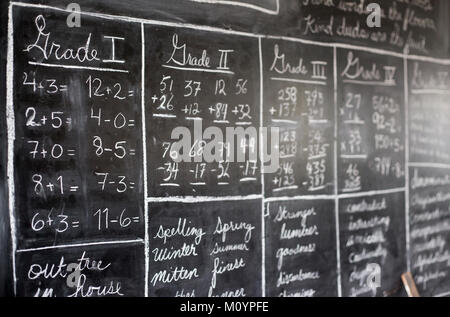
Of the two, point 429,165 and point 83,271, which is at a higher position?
point 429,165

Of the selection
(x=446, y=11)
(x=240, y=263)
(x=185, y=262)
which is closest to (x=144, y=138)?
(x=185, y=262)

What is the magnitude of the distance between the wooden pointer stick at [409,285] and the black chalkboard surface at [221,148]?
39mm

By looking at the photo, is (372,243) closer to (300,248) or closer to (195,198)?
(300,248)

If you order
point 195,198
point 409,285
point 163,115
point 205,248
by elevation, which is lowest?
point 409,285

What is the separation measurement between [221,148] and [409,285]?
146 cm

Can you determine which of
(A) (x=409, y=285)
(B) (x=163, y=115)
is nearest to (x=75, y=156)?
(B) (x=163, y=115)

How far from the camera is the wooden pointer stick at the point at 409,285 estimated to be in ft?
9.44

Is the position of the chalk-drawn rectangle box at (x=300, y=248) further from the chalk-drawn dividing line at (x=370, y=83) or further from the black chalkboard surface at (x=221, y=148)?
the chalk-drawn dividing line at (x=370, y=83)

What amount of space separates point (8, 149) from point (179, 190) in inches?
27.1

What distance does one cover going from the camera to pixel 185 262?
2.15 meters

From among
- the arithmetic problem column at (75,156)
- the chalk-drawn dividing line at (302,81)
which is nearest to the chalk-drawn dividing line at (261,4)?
the chalk-drawn dividing line at (302,81)

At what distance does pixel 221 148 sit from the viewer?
2.23 metres

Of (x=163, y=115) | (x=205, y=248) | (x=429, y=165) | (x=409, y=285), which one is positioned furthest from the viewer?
(x=429, y=165)
